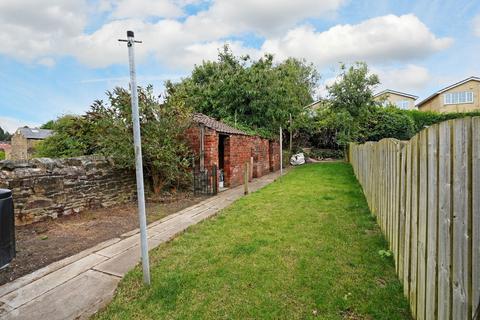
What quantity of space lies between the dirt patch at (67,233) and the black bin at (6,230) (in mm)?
665

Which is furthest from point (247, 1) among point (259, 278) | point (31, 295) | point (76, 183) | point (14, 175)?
point (31, 295)

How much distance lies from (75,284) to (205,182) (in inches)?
237

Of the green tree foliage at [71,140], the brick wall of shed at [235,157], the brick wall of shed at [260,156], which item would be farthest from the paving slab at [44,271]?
the brick wall of shed at [260,156]

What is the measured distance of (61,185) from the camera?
19.7ft

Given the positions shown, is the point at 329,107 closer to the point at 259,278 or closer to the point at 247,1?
the point at 247,1

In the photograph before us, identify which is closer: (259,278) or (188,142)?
(259,278)

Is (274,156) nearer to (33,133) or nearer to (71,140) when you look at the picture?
(71,140)

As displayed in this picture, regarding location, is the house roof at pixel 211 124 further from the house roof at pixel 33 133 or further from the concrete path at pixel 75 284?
the house roof at pixel 33 133

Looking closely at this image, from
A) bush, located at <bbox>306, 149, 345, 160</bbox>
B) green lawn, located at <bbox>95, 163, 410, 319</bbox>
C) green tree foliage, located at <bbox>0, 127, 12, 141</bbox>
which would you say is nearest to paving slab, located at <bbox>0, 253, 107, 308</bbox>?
green lawn, located at <bbox>95, 163, 410, 319</bbox>

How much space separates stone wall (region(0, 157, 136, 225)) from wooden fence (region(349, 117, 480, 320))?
6.53 meters

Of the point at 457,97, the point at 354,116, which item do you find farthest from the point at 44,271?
the point at 457,97

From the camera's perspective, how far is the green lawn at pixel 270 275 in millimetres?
2654

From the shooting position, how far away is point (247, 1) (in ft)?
30.7

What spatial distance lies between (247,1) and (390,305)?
986 centimetres
